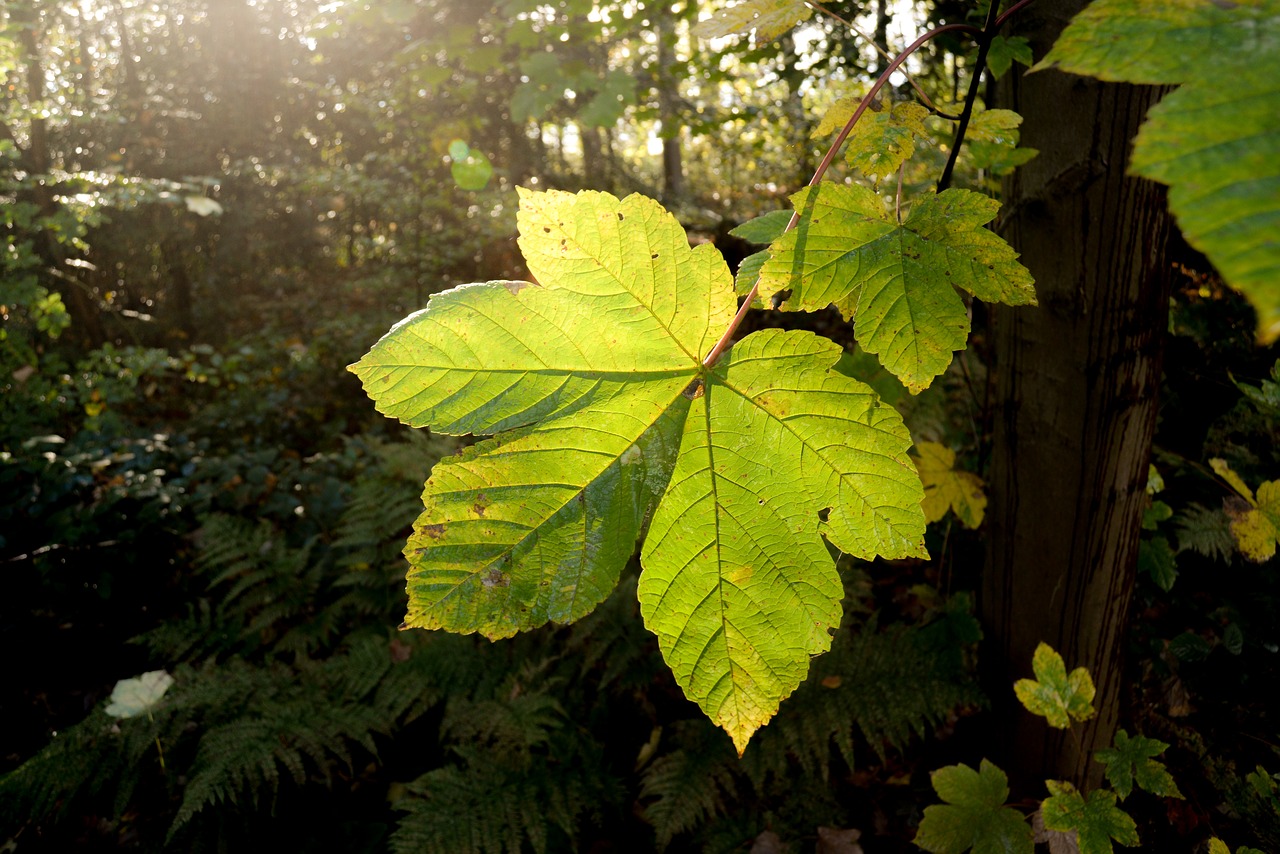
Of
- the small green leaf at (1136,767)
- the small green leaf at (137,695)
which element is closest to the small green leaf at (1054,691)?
the small green leaf at (1136,767)

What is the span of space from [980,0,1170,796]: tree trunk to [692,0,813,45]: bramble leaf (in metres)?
0.72

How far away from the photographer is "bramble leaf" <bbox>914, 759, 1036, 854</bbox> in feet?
4.56

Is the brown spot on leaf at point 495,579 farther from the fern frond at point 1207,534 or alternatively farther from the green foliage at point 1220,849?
the fern frond at point 1207,534

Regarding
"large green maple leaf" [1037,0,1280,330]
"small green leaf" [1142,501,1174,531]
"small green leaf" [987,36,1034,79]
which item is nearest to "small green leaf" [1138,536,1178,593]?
"small green leaf" [1142,501,1174,531]

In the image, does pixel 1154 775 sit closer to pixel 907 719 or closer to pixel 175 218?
pixel 907 719

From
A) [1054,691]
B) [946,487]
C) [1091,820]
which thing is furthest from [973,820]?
[946,487]

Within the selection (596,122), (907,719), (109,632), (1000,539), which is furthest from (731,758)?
(109,632)

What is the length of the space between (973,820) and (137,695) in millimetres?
2829

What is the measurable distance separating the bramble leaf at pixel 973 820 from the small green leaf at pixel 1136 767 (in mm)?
197

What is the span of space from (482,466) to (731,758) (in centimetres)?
209

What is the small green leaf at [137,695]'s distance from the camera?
2.54m

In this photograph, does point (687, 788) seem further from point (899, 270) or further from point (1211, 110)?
point (1211, 110)

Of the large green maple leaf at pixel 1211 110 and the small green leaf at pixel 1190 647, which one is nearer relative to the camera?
the large green maple leaf at pixel 1211 110

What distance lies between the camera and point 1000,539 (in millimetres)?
1619
